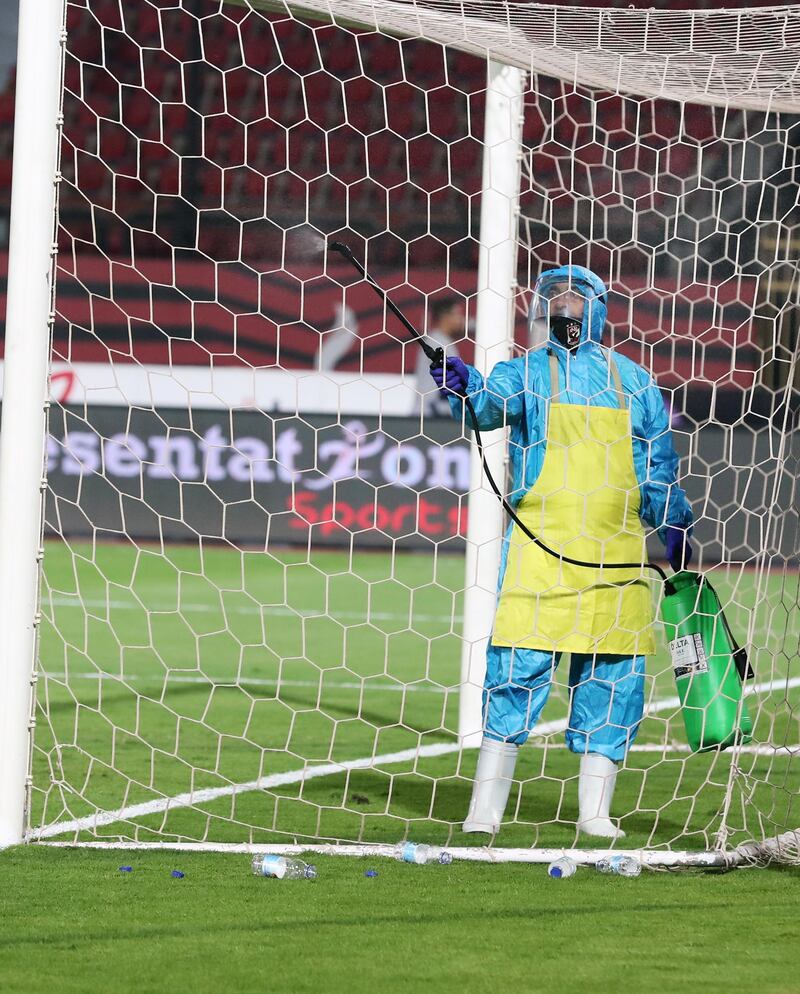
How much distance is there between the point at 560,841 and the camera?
3766mm

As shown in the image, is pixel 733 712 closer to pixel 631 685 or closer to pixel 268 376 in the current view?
pixel 631 685

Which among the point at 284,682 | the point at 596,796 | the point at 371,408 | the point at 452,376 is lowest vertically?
the point at 371,408

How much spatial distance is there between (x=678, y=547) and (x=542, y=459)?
18.7 inches

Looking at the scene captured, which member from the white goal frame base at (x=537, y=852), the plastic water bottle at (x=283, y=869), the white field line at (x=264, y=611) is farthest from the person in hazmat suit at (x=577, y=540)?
the white field line at (x=264, y=611)

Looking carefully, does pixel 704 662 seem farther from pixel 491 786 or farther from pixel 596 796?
pixel 491 786

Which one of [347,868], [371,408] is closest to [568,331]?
[347,868]

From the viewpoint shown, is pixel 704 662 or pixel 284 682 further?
pixel 284 682

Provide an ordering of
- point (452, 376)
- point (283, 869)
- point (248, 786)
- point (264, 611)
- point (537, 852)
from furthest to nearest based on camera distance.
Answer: point (264, 611)
point (248, 786)
point (452, 376)
point (537, 852)
point (283, 869)

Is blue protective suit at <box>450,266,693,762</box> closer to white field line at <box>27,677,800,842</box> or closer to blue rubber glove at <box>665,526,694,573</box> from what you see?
blue rubber glove at <box>665,526,694,573</box>

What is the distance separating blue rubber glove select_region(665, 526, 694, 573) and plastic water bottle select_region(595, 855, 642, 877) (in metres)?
0.88

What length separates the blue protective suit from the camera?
3828 mm

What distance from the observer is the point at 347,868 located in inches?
133

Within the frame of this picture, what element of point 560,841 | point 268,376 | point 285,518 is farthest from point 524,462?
point 268,376

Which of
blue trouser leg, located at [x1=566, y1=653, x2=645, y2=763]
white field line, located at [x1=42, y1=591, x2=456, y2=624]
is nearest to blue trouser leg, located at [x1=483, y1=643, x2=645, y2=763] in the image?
blue trouser leg, located at [x1=566, y1=653, x2=645, y2=763]
